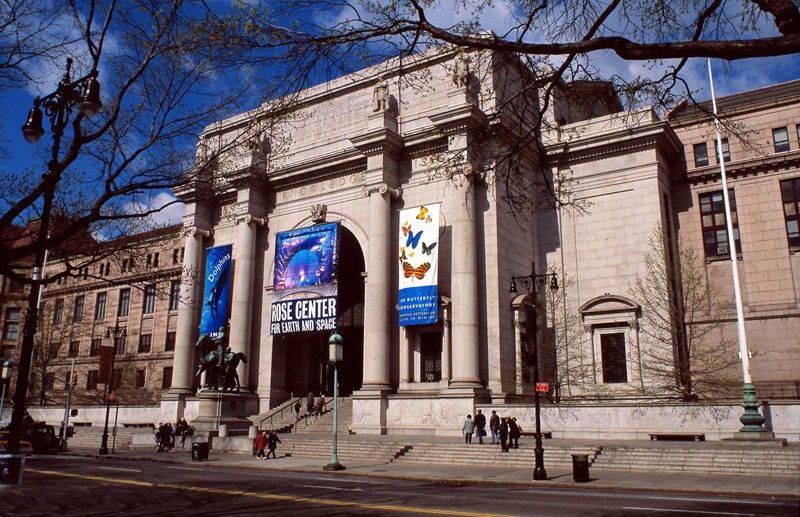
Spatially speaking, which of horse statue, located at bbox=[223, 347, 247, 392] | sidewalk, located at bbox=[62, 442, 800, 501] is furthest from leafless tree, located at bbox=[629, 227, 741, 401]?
horse statue, located at bbox=[223, 347, 247, 392]

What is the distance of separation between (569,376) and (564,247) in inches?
311

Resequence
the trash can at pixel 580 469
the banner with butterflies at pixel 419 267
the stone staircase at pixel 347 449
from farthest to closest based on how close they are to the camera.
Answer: the banner with butterflies at pixel 419 267 < the stone staircase at pixel 347 449 < the trash can at pixel 580 469

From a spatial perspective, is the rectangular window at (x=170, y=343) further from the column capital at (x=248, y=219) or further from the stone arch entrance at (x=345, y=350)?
the column capital at (x=248, y=219)

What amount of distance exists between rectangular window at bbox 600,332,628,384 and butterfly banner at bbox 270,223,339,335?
15711 millimetres

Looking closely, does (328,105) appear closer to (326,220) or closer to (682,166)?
(326,220)

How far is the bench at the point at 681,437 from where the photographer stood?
26859 millimetres

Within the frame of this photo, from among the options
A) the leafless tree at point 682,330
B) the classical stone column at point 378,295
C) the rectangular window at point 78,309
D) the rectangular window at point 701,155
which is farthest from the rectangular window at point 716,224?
the rectangular window at point 78,309

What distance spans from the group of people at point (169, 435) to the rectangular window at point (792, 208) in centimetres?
3488

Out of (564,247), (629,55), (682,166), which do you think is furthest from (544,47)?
(682,166)

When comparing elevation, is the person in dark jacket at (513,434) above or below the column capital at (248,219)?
below

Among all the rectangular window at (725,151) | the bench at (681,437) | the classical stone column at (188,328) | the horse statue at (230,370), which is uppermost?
the rectangular window at (725,151)

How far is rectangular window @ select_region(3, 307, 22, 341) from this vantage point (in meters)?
74.9

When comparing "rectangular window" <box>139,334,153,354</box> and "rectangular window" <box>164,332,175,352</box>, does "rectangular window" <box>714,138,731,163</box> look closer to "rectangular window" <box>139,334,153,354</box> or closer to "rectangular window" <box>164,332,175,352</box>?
"rectangular window" <box>164,332,175,352</box>

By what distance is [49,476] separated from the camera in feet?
68.6
